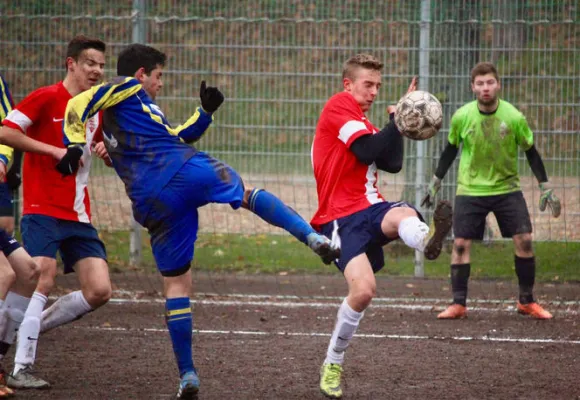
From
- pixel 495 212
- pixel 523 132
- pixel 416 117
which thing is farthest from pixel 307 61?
pixel 416 117

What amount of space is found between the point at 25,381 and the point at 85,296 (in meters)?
0.66

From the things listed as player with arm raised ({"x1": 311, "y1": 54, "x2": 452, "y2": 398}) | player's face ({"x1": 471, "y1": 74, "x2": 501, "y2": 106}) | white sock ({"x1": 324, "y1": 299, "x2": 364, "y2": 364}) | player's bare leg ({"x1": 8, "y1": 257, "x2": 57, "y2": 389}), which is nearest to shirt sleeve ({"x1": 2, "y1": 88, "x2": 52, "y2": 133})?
player's bare leg ({"x1": 8, "y1": 257, "x2": 57, "y2": 389})

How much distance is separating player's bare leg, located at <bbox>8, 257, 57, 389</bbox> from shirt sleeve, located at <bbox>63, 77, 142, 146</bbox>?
1.12 meters

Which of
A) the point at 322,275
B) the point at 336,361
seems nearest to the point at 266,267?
the point at 322,275

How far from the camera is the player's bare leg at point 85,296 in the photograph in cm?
646

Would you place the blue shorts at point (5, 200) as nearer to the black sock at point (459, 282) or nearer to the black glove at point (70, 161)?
the black glove at point (70, 161)

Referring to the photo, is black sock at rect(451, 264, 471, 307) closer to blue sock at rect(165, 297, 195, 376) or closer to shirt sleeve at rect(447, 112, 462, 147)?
shirt sleeve at rect(447, 112, 462, 147)

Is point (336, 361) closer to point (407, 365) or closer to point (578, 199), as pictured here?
point (407, 365)

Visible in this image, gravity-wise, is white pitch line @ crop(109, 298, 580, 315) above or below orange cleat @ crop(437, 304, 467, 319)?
below

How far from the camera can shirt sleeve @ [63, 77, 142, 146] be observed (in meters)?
5.55

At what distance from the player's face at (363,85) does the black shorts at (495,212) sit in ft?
9.69

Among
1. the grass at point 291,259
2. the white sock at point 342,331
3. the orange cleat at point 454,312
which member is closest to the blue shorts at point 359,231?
the white sock at point 342,331

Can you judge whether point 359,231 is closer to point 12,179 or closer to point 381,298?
point 12,179

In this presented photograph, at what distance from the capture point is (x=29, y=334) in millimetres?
6324
